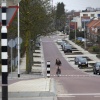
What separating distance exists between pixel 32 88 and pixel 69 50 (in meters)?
66.3

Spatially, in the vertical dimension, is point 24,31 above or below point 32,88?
above

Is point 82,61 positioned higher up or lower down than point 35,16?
lower down

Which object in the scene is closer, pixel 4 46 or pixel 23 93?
pixel 4 46

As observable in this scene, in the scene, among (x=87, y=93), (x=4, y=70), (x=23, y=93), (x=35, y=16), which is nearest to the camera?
(x=4, y=70)

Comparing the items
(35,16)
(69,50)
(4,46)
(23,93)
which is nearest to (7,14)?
(4,46)

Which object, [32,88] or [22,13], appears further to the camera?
[22,13]

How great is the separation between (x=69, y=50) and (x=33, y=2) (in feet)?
152

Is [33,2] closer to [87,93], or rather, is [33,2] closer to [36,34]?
[36,34]

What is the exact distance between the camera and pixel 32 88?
16453mm

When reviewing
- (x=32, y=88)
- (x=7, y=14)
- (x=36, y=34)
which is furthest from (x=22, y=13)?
(x=7, y=14)

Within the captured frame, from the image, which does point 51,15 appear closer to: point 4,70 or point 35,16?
point 35,16

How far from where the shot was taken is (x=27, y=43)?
1423 inches

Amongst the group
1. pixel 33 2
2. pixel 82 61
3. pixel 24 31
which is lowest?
pixel 82 61

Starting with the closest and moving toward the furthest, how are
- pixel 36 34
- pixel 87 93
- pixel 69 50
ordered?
pixel 87 93
pixel 36 34
pixel 69 50
